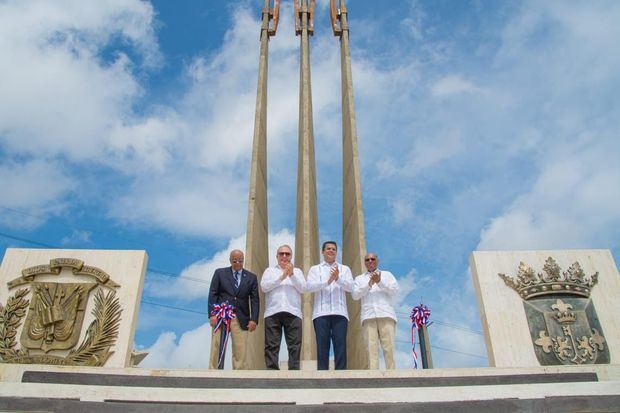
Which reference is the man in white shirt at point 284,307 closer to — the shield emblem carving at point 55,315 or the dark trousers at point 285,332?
the dark trousers at point 285,332

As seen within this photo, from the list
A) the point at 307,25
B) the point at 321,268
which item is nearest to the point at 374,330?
the point at 321,268

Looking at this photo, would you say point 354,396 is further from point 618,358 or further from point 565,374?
point 618,358

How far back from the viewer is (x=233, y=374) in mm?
3766

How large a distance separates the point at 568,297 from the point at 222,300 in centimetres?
353

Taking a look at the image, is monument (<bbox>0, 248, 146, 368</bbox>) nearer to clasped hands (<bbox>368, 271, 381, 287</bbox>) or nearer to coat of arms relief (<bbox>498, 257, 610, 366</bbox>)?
clasped hands (<bbox>368, 271, 381, 287</bbox>)

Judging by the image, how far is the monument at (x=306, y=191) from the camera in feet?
23.7

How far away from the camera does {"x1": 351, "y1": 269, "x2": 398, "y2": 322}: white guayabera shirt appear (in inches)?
189

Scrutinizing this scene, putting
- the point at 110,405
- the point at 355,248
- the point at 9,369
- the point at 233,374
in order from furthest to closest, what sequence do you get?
the point at 355,248 → the point at 9,369 → the point at 233,374 → the point at 110,405

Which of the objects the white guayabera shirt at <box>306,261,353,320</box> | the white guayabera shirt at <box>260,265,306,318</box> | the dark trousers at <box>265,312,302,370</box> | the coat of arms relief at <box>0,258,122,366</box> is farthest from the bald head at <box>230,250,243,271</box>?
the coat of arms relief at <box>0,258,122,366</box>

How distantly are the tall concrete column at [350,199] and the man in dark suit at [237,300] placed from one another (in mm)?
1876

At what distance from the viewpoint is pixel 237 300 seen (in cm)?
485

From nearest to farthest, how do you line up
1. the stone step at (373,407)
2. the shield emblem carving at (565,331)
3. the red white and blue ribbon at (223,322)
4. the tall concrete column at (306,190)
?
the stone step at (373,407), the red white and blue ribbon at (223,322), the shield emblem carving at (565,331), the tall concrete column at (306,190)

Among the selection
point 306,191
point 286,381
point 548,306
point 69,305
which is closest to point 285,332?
point 286,381

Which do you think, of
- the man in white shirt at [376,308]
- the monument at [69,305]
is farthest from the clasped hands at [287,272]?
the monument at [69,305]
